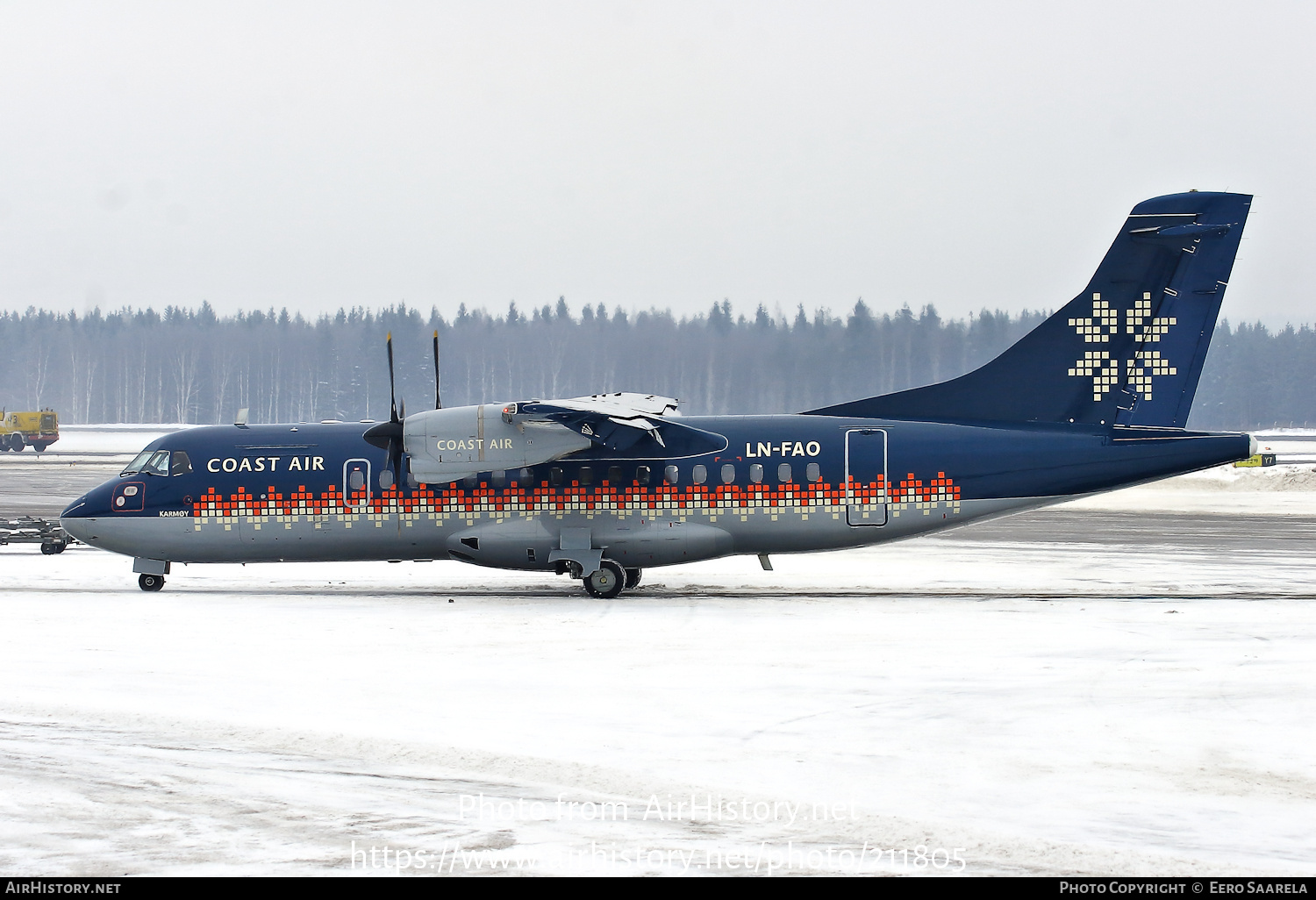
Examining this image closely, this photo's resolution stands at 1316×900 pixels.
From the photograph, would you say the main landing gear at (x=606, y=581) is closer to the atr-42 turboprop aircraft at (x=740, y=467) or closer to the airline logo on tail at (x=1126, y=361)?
the atr-42 turboprop aircraft at (x=740, y=467)

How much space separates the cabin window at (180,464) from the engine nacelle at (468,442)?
4573 mm

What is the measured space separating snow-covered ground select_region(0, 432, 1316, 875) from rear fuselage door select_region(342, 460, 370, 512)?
1728 mm

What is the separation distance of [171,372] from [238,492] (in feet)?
366

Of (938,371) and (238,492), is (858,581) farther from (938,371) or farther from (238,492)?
(938,371)

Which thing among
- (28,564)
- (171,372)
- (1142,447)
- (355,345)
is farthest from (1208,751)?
(171,372)

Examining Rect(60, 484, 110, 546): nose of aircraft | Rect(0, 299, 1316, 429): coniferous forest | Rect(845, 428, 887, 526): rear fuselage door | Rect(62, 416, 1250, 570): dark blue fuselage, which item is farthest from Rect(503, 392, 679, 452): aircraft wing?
Rect(0, 299, 1316, 429): coniferous forest

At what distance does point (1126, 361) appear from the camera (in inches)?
763

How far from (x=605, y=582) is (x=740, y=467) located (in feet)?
10.2

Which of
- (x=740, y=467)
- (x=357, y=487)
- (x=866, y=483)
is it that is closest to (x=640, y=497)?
(x=740, y=467)

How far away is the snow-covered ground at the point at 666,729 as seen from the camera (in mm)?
7324

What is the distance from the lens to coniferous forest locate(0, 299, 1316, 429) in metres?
71.0
